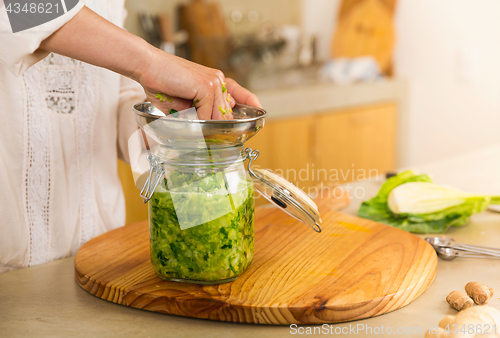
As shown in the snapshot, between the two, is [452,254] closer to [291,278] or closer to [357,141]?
[291,278]

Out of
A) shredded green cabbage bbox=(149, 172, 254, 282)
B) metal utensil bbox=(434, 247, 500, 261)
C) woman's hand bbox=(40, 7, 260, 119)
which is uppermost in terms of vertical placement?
woman's hand bbox=(40, 7, 260, 119)

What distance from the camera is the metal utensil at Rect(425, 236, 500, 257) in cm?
81

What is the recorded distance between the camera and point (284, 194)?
2.24 ft

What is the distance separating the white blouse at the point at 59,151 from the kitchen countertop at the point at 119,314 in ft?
0.46

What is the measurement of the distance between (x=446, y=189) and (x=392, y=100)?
7.06 ft

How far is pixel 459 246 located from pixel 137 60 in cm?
64

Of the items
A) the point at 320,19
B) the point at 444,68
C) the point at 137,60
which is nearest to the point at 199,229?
the point at 137,60

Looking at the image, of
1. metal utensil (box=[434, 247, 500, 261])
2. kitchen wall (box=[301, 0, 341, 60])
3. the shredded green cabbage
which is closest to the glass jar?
the shredded green cabbage

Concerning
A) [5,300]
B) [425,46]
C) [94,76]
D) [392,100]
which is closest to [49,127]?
[94,76]

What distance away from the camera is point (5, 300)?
700 millimetres

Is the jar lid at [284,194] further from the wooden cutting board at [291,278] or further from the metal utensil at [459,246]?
the metal utensil at [459,246]

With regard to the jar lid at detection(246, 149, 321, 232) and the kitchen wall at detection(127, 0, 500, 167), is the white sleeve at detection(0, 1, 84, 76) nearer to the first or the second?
the jar lid at detection(246, 149, 321, 232)

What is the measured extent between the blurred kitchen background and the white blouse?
55.5 inches

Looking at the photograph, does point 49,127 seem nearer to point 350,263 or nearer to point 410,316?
point 350,263
